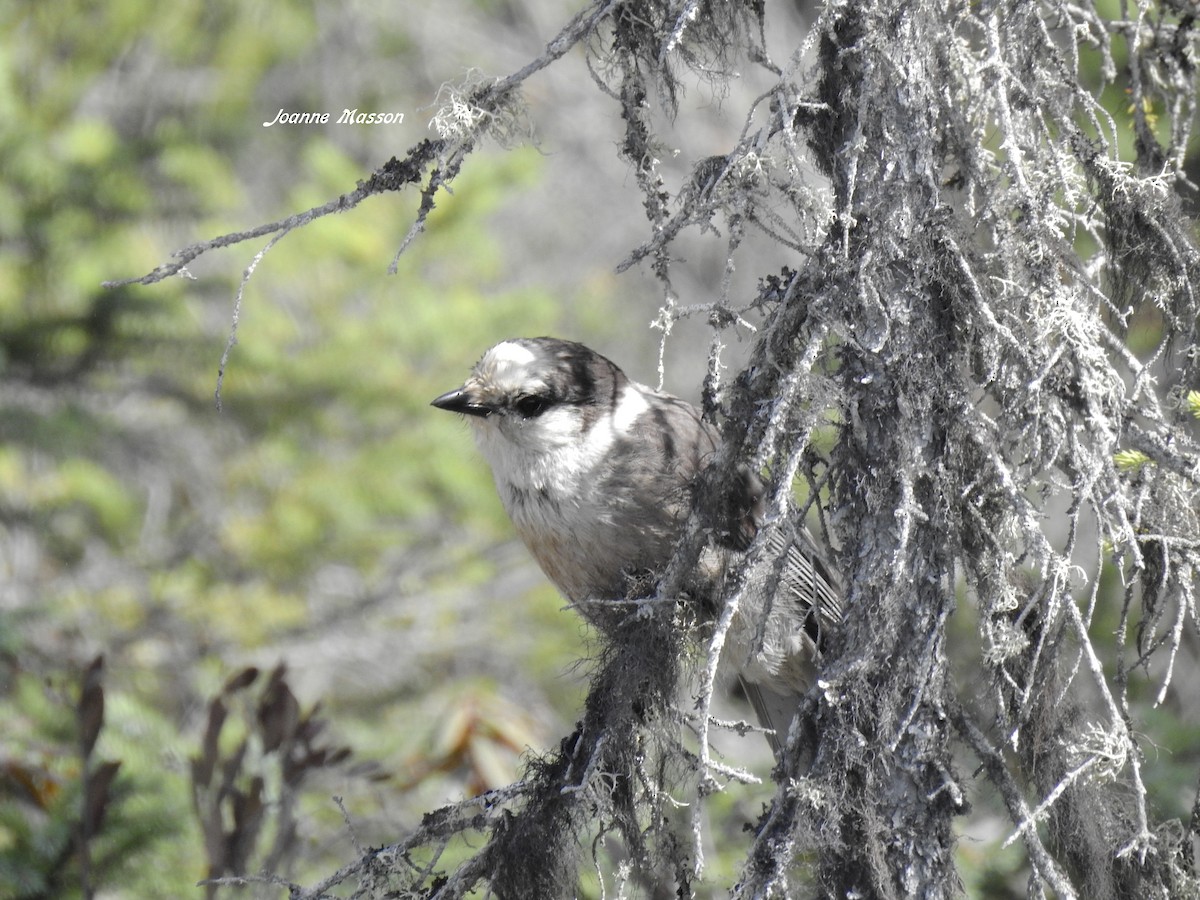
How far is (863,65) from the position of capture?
6.34 feet

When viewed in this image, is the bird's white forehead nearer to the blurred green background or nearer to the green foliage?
the blurred green background

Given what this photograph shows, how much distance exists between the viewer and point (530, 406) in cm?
320

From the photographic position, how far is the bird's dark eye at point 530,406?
3193 millimetres

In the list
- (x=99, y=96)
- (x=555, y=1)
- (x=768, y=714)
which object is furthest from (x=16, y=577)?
(x=555, y=1)

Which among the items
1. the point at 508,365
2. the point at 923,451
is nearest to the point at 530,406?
the point at 508,365

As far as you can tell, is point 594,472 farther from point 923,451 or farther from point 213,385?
point 213,385

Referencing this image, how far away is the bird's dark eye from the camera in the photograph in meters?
3.19

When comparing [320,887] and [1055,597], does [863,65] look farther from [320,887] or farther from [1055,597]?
[320,887]

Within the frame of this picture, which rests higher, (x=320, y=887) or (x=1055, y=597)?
(x=1055, y=597)

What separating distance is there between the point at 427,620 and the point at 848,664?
410 centimetres

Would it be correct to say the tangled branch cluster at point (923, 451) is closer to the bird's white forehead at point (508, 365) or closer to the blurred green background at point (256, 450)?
the bird's white forehead at point (508, 365)

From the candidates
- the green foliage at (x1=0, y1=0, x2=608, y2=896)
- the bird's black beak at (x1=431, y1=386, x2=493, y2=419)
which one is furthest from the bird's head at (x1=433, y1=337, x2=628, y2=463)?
the green foliage at (x1=0, y1=0, x2=608, y2=896)
